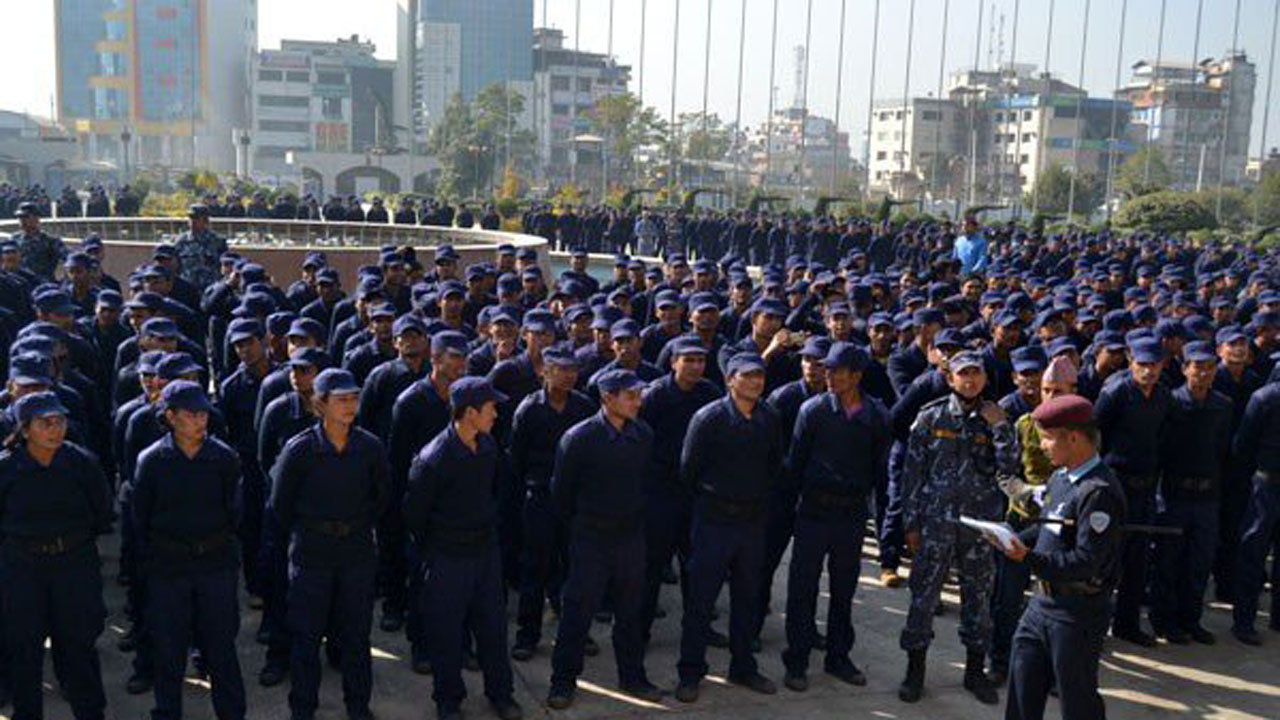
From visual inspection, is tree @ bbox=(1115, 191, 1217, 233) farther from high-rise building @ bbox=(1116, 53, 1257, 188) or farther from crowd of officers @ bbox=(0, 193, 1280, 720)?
high-rise building @ bbox=(1116, 53, 1257, 188)

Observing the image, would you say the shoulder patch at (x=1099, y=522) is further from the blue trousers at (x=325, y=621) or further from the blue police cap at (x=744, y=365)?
the blue trousers at (x=325, y=621)

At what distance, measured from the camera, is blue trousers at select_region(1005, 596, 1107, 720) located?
4.77 metres

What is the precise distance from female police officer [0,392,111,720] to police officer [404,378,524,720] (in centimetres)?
148

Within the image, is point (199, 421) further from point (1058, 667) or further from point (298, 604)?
point (1058, 667)

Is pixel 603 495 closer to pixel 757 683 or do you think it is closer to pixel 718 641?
pixel 757 683

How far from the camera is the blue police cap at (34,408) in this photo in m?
5.39

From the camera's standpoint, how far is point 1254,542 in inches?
296

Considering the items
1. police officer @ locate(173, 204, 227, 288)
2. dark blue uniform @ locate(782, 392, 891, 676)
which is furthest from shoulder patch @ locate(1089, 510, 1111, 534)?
police officer @ locate(173, 204, 227, 288)

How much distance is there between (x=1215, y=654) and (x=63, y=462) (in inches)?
260

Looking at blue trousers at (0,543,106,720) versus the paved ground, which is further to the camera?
the paved ground

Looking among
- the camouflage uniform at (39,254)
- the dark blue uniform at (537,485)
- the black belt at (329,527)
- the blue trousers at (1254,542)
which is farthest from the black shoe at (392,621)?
the camouflage uniform at (39,254)

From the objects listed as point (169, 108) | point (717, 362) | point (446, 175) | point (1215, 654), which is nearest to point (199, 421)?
point (717, 362)

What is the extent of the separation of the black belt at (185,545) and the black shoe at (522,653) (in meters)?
2.01

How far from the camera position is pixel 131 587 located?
6.64 metres
